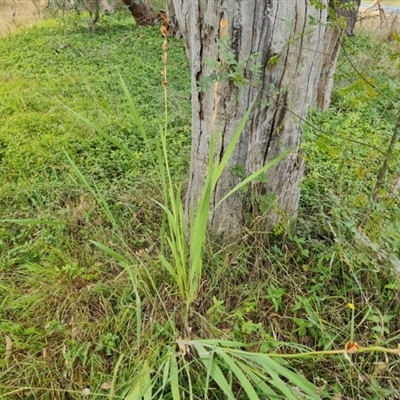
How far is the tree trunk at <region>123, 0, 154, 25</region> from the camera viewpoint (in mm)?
7839

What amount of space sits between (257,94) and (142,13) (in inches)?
309

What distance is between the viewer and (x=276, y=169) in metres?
1.60

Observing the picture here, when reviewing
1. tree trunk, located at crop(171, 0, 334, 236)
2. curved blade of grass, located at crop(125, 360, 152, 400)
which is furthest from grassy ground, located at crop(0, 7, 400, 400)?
tree trunk, located at crop(171, 0, 334, 236)

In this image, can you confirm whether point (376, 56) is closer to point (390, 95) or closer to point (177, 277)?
point (390, 95)

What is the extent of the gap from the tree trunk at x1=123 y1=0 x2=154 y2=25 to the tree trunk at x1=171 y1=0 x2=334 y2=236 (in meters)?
7.37

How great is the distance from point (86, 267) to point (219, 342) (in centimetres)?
89

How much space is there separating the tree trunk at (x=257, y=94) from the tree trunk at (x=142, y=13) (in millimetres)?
7371

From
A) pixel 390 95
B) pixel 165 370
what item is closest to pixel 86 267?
pixel 165 370

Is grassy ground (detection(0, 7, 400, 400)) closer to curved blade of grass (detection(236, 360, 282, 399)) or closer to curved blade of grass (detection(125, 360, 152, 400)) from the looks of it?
curved blade of grass (detection(125, 360, 152, 400))

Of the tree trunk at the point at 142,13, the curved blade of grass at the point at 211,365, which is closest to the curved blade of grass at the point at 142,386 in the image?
the curved blade of grass at the point at 211,365

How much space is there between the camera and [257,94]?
4.51 feet

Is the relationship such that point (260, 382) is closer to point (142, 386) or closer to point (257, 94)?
point (142, 386)

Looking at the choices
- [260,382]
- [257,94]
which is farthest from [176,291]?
[257,94]

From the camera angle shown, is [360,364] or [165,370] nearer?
[165,370]
